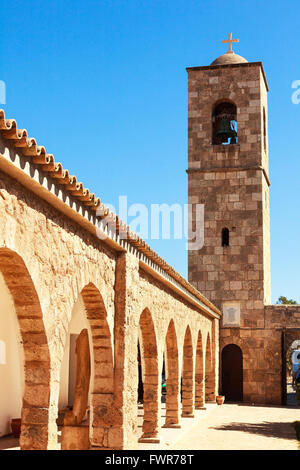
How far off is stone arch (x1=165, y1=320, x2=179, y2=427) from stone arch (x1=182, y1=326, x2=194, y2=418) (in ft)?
6.75

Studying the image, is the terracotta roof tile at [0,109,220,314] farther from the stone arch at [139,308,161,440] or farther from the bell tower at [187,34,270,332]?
the bell tower at [187,34,270,332]

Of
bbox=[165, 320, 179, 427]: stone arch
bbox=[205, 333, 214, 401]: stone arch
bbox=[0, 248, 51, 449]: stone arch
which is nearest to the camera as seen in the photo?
bbox=[0, 248, 51, 449]: stone arch

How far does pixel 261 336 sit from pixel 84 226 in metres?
14.8

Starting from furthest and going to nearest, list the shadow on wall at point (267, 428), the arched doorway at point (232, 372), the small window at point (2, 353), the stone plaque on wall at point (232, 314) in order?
the stone plaque on wall at point (232, 314)
the arched doorway at point (232, 372)
the shadow on wall at point (267, 428)
the small window at point (2, 353)

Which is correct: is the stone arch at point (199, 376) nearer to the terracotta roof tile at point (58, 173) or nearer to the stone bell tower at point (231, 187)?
the stone bell tower at point (231, 187)

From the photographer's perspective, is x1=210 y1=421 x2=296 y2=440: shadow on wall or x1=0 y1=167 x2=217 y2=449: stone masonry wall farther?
x1=210 y1=421 x2=296 y2=440: shadow on wall

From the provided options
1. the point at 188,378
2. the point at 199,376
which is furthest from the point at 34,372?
the point at 199,376

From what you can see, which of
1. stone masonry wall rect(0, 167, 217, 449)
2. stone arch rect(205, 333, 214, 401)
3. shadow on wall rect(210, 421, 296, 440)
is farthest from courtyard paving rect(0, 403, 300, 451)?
stone masonry wall rect(0, 167, 217, 449)

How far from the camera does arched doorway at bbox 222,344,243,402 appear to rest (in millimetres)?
20891

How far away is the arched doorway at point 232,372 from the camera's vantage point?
20.9 meters

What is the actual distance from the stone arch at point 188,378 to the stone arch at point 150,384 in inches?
161

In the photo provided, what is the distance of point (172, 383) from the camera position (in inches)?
519

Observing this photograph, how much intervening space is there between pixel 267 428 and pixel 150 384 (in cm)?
415

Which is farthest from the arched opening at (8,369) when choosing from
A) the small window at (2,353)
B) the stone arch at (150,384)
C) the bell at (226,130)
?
the bell at (226,130)
